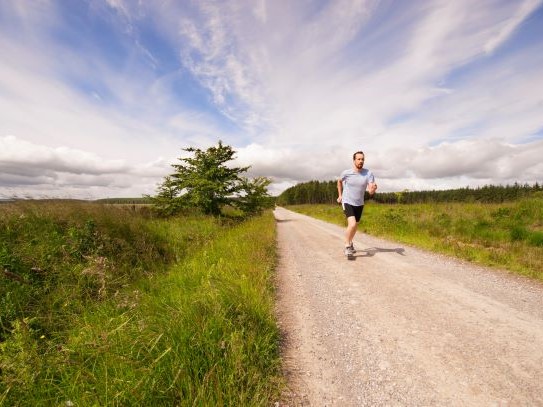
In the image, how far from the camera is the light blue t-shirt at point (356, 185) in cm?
656

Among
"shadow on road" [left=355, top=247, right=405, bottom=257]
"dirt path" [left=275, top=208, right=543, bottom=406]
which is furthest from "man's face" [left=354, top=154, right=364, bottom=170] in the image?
"dirt path" [left=275, top=208, right=543, bottom=406]

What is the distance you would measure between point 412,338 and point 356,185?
13.9 ft

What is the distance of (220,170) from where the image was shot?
44.2ft

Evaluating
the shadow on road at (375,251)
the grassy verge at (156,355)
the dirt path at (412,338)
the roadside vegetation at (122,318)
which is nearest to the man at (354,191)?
the shadow on road at (375,251)

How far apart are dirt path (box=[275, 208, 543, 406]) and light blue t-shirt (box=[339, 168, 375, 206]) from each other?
203cm

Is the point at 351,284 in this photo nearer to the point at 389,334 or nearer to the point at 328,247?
the point at 389,334

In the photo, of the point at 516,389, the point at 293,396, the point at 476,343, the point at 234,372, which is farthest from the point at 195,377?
the point at 476,343

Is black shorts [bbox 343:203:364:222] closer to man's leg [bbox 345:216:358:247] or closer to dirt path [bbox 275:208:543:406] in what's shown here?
man's leg [bbox 345:216:358:247]

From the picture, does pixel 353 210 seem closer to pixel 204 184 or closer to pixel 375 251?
pixel 375 251

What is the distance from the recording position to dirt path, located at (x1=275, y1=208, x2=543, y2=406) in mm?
2104

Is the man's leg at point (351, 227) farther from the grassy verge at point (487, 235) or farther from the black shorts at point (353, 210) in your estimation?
the grassy verge at point (487, 235)

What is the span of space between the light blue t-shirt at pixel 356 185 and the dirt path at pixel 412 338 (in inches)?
79.9

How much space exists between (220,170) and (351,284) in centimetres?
1016

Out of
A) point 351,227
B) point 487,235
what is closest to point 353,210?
point 351,227
